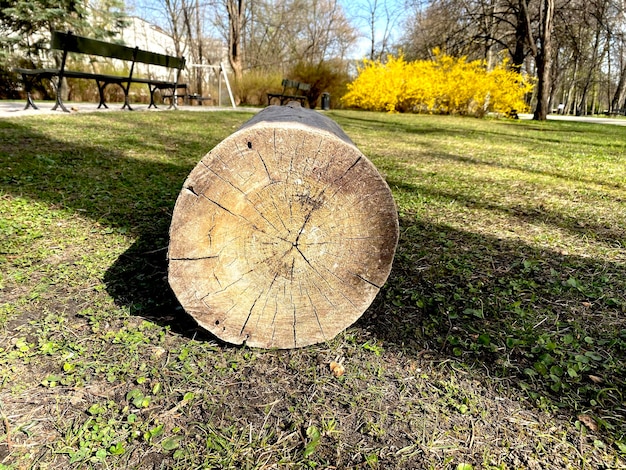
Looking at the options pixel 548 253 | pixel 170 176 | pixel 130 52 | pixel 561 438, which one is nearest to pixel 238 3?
pixel 130 52

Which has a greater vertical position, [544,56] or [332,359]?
[544,56]

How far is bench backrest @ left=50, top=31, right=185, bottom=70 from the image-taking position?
769 cm

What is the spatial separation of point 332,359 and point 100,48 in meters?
9.12

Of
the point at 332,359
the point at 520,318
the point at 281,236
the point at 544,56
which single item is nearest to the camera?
the point at 281,236

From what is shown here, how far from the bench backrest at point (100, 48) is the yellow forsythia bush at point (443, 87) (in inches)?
A: 395

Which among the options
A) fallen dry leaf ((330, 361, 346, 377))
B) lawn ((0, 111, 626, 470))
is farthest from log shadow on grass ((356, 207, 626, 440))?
fallen dry leaf ((330, 361, 346, 377))

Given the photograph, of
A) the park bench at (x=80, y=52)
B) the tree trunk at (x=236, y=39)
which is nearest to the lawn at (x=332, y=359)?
the park bench at (x=80, y=52)

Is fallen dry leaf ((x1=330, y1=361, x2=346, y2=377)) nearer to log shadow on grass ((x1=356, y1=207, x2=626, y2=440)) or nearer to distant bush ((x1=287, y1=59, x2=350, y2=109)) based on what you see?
log shadow on grass ((x1=356, y1=207, x2=626, y2=440))

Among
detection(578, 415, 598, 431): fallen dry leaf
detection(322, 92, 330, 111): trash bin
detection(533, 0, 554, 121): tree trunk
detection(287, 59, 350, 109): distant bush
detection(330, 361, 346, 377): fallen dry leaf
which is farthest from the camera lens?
detection(287, 59, 350, 109): distant bush

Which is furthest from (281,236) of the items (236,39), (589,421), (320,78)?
(236,39)

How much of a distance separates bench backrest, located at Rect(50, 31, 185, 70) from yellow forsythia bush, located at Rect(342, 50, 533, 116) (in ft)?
32.9

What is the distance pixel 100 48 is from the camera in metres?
8.49

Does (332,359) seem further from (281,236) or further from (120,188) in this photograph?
(120,188)

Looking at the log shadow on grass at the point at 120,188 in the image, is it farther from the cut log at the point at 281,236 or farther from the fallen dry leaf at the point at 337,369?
the fallen dry leaf at the point at 337,369
